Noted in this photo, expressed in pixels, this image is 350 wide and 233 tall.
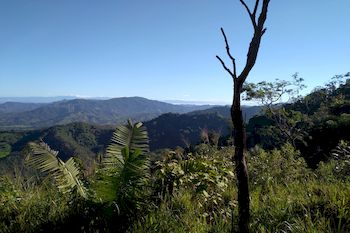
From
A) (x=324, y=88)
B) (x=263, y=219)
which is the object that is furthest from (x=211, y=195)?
(x=324, y=88)

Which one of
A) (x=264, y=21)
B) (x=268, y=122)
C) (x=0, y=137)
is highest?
(x=264, y=21)

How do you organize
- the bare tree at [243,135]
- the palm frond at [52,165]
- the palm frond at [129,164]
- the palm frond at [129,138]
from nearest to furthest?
the bare tree at [243,135] → the palm frond at [129,164] → the palm frond at [52,165] → the palm frond at [129,138]

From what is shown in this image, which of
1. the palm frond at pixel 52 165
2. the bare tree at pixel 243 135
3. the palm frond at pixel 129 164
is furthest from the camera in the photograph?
the palm frond at pixel 52 165

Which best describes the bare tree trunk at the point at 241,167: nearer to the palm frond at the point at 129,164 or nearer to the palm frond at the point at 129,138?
the palm frond at the point at 129,164

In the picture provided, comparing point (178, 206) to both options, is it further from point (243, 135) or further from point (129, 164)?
point (243, 135)

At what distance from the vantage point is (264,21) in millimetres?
3408

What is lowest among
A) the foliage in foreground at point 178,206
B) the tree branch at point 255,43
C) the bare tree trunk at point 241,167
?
the foliage in foreground at point 178,206

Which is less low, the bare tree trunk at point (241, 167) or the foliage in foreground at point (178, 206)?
the bare tree trunk at point (241, 167)

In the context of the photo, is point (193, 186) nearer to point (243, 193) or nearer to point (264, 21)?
point (243, 193)

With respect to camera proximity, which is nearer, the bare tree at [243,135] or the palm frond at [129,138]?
the bare tree at [243,135]

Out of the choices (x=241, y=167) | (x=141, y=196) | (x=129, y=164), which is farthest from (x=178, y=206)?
(x=241, y=167)

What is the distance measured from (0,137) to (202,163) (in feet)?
582

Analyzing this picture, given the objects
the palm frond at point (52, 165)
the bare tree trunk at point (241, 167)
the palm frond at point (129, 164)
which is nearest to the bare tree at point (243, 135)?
the bare tree trunk at point (241, 167)

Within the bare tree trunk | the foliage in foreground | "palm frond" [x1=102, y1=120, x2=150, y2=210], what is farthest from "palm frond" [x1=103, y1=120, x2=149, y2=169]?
the bare tree trunk
